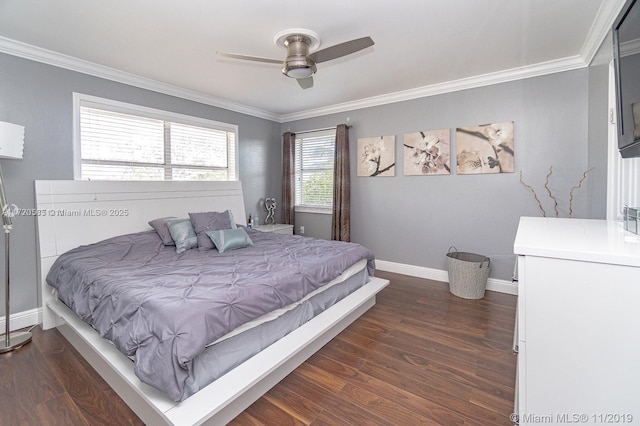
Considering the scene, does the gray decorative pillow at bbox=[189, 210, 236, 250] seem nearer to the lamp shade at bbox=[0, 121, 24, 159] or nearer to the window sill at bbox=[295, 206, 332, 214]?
the lamp shade at bbox=[0, 121, 24, 159]

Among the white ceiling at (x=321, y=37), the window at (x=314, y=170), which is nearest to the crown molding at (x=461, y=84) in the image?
the white ceiling at (x=321, y=37)

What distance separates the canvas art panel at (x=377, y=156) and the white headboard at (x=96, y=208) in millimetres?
2351

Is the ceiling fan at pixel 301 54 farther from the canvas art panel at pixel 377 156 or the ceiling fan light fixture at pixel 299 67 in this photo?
the canvas art panel at pixel 377 156

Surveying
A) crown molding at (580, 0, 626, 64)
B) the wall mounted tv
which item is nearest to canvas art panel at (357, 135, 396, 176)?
crown molding at (580, 0, 626, 64)

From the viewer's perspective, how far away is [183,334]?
4.64ft

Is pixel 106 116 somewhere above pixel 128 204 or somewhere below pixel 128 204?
above

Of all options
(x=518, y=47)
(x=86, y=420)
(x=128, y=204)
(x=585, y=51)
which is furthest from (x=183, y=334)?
(x=585, y=51)

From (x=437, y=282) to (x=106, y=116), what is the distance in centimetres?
440

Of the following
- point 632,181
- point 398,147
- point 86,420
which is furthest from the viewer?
point 398,147

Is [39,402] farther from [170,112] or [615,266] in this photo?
[170,112]

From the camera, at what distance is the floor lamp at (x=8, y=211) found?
2.32m

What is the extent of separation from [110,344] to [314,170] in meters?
3.74

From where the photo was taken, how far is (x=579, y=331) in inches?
40.1

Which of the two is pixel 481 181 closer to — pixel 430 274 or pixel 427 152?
pixel 427 152
